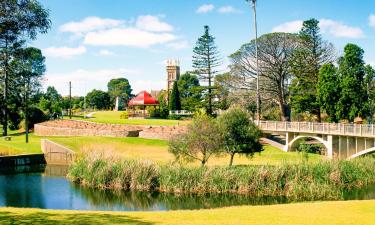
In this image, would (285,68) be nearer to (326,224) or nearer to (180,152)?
(180,152)

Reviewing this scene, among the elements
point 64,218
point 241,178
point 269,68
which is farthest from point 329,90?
point 64,218

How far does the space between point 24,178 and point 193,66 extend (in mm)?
37565

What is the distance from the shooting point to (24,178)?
3850cm

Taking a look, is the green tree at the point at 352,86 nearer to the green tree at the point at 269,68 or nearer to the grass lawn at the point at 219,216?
the green tree at the point at 269,68

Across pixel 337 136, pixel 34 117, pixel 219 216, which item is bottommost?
pixel 219 216

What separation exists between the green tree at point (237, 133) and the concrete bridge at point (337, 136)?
7.08 metres

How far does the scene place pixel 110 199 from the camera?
30.1 m

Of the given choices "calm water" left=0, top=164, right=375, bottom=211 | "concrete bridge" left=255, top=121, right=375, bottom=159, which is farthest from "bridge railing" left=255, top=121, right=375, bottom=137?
"calm water" left=0, top=164, right=375, bottom=211

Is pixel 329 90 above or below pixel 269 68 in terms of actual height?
below

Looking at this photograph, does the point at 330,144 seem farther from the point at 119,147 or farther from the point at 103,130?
the point at 103,130

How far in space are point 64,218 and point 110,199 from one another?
13.7 meters

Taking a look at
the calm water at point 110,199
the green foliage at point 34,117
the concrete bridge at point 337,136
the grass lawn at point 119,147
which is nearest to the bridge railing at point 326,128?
the concrete bridge at point 337,136

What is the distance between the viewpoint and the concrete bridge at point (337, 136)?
3768 centimetres

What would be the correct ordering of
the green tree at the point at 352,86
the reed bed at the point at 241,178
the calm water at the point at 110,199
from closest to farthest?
the calm water at the point at 110,199, the reed bed at the point at 241,178, the green tree at the point at 352,86
